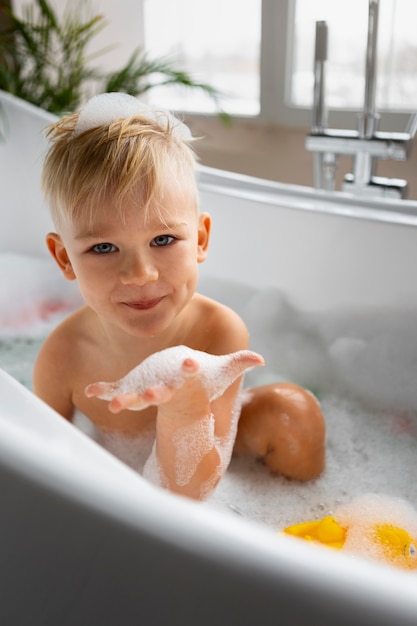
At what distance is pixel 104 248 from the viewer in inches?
30.7

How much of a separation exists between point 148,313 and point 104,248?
3.8 inches

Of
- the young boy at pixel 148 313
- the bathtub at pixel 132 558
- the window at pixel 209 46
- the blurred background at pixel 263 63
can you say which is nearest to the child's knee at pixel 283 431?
the young boy at pixel 148 313

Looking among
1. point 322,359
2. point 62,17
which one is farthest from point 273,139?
point 322,359

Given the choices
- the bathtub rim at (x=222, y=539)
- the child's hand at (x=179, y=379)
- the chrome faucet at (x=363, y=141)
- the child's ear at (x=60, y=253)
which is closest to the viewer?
the bathtub rim at (x=222, y=539)

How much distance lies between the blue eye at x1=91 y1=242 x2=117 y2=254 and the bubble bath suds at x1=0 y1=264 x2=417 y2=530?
253 millimetres

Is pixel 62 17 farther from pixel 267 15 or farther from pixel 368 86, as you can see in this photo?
pixel 368 86

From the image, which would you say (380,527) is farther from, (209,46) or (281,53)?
(209,46)

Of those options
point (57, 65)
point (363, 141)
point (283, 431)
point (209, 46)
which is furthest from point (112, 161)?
point (209, 46)

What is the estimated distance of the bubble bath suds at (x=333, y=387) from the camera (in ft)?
3.00

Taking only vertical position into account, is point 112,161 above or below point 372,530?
above

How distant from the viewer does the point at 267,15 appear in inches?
88.4

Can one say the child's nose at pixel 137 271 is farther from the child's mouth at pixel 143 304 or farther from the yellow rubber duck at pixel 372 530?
the yellow rubber duck at pixel 372 530

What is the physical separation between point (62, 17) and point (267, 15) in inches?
27.8

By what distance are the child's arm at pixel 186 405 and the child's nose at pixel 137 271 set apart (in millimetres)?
89
